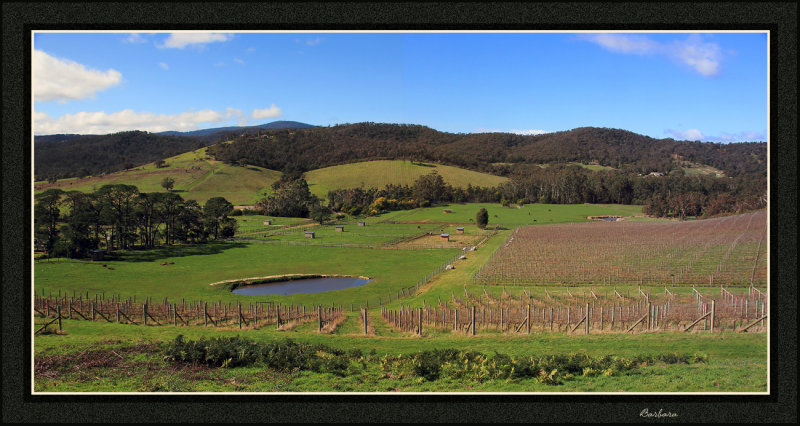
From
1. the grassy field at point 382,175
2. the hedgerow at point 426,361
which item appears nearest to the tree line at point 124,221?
the hedgerow at point 426,361

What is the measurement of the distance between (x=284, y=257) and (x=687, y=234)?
1172 inches

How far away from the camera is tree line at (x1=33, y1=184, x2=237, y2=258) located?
3147cm

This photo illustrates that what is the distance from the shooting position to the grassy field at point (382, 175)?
95.8 m

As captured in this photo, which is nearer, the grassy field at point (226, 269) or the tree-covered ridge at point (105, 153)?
the tree-covered ridge at point (105, 153)

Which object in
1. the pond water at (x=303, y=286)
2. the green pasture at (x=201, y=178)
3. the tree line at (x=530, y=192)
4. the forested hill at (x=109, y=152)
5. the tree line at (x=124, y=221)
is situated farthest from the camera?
the tree line at (x=530, y=192)

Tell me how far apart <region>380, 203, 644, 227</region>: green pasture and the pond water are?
36845 mm

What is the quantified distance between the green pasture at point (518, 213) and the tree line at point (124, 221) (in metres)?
29.9

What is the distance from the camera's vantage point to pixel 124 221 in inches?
1633

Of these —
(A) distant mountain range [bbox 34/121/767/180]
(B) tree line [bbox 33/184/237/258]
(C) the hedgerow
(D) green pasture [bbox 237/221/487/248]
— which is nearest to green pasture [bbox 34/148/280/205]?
(B) tree line [bbox 33/184/237/258]

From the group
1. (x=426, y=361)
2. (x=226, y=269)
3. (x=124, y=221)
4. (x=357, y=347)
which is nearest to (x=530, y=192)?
(x=226, y=269)

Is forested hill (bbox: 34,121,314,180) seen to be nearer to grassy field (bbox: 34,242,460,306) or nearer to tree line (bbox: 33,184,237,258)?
tree line (bbox: 33,184,237,258)

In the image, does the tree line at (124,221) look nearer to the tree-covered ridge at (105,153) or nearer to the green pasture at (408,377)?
the tree-covered ridge at (105,153)

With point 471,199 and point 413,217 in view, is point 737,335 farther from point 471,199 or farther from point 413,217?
point 471,199
